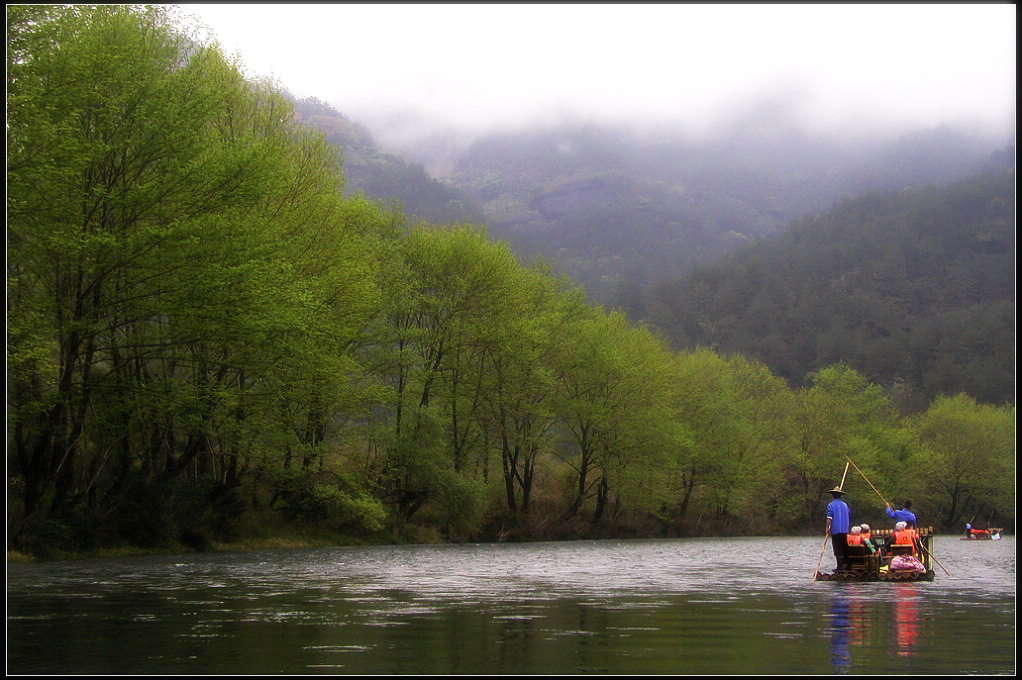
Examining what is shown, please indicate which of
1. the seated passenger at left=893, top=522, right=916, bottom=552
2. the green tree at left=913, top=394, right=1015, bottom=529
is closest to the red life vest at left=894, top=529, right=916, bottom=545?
the seated passenger at left=893, top=522, right=916, bottom=552

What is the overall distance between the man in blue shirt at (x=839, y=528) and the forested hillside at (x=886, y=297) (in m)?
106

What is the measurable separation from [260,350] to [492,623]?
1998cm

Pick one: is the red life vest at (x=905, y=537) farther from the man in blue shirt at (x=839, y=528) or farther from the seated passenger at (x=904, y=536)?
the man in blue shirt at (x=839, y=528)

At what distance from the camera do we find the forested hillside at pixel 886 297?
129m

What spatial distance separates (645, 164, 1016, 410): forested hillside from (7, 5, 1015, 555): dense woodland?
7176 cm

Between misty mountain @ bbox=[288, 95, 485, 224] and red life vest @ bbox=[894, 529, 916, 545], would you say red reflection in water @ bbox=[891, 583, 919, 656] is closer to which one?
red life vest @ bbox=[894, 529, 916, 545]

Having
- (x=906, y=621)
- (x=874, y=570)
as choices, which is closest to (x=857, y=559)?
(x=874, y=570)

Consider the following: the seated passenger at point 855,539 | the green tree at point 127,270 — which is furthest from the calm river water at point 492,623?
the green tree at point 127,270

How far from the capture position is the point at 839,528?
2406cm

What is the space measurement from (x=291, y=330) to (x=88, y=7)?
10710 mm

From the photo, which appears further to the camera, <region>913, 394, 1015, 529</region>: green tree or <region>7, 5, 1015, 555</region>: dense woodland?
<region>913, 394, 1015, 529</region>: green tree

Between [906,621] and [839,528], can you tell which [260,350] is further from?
[906,621]

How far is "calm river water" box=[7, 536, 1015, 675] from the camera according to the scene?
944 cm

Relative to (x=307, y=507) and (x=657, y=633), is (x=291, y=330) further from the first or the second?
(x=657, y=633)
